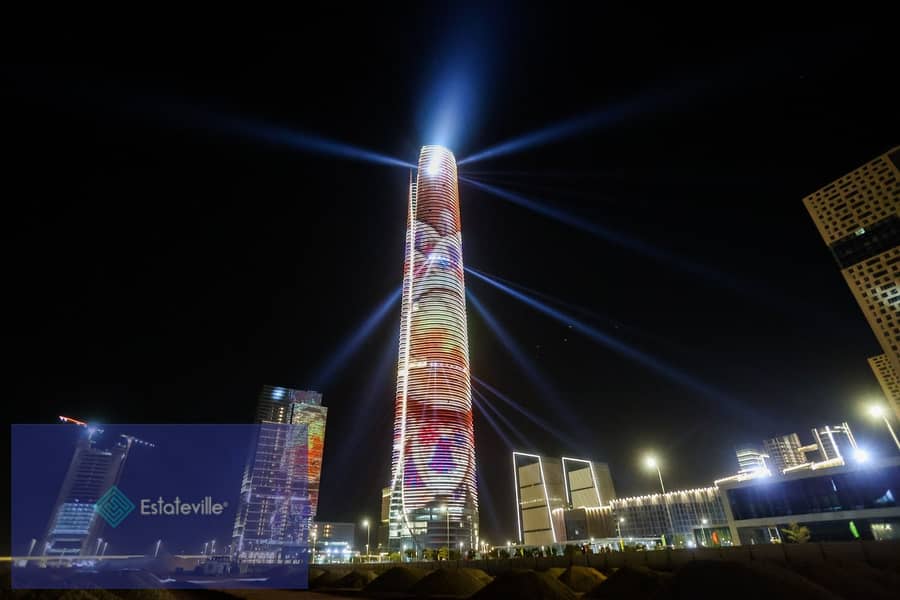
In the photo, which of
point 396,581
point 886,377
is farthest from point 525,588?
point 886,377

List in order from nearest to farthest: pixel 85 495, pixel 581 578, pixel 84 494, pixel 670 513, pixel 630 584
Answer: pixel 630 584 < pixel 581 578 < pixel 670 513 < pixel 85 495 < pixel 84 494

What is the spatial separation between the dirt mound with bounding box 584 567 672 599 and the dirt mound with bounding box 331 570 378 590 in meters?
31.3

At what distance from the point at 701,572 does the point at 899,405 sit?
14342 centimetres

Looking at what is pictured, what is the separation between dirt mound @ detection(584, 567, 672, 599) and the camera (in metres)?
28.8

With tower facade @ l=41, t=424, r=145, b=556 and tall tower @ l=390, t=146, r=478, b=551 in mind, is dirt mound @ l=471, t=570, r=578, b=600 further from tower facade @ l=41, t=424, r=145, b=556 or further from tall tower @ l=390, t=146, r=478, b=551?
tower facade @ l=41, t=424, r=145, b=556

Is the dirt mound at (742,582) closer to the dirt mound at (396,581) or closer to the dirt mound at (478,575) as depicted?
the dirt mound at (478,575)

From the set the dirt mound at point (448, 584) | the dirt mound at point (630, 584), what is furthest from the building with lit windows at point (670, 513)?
the dirt mound at point (630, 584)

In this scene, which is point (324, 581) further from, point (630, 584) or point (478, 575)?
point (630, 584)

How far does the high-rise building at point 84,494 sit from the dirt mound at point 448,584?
Result: 564ft

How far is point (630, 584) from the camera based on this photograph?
29.7m

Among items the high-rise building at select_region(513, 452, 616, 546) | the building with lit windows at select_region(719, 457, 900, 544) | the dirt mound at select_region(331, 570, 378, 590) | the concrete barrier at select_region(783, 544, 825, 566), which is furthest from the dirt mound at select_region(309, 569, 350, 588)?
the high-rise building at select_region(513, 452, 616, 546)

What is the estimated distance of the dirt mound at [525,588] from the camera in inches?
1160

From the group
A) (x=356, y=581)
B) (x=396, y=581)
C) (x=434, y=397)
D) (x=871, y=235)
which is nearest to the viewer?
(x=396, y=581)

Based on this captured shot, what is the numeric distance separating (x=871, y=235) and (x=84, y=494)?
261m
